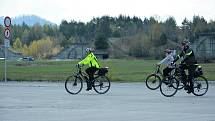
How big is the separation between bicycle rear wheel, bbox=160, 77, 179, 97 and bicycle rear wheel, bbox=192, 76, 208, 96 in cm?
66

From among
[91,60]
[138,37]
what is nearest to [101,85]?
[91,60]

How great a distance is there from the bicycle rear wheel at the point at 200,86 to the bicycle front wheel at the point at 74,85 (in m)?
4.46

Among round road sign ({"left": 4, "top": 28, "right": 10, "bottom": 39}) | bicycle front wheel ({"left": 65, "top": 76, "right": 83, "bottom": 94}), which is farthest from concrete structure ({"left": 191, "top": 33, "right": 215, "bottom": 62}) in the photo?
bicycle front wheel ({"left": 65, "top": 76, "right": 83, "bottom": 94})

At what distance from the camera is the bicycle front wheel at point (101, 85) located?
20.8m

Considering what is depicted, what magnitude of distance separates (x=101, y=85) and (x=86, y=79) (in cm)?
64

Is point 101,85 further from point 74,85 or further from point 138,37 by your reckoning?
point 138,37

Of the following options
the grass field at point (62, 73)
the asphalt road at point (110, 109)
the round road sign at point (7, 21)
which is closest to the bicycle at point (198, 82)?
the asphalt road at point (110, 109)

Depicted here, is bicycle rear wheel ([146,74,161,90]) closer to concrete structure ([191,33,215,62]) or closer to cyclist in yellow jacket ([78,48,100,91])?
cyclist in yellow jacket ([78,48,100,91])

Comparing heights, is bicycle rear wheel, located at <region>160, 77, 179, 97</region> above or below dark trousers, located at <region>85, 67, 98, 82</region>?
below

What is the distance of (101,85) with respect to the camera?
20812 millimetres

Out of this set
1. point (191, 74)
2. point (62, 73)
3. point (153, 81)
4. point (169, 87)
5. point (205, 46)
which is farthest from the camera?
point (205, 46)

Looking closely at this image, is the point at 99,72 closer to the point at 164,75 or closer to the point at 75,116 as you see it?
the point at 164,75

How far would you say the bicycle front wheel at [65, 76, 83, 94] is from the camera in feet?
67.5

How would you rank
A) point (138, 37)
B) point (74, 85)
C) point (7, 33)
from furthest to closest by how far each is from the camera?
point (138, 37)
point (7, 33)
point (74, 85)
